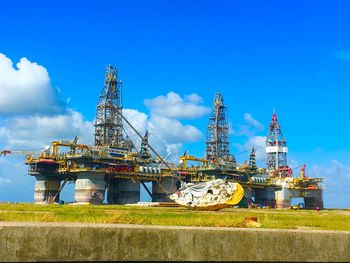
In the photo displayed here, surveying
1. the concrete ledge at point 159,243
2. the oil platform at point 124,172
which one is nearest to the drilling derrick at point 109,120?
the oil platform at point 124,172

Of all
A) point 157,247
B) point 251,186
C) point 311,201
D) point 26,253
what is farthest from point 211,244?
point 311,201

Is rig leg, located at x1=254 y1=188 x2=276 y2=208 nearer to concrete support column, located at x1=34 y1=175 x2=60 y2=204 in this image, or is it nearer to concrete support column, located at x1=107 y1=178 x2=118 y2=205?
concrete support column, located at x1=107 y1=178 x2=118 y2=205

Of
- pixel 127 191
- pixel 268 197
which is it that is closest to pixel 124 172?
pixel 127 191

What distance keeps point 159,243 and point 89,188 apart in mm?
113005

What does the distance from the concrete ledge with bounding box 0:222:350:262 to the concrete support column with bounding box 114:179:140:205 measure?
12022cm

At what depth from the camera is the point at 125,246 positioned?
7453 millimetres

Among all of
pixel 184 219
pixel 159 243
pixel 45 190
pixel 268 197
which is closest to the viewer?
pixel 159 243

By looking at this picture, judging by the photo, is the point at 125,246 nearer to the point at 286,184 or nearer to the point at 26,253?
the point at 26,253

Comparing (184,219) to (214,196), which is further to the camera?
(214,196)

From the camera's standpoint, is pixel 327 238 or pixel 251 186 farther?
pixel 251 186

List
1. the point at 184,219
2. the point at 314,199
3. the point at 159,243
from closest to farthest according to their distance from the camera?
the point at 159,243 → the point at 184,219 → the point at 314,199

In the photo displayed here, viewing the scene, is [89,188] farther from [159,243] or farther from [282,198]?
[159,243]

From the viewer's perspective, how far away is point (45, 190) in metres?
131

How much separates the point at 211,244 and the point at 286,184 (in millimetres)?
165878
